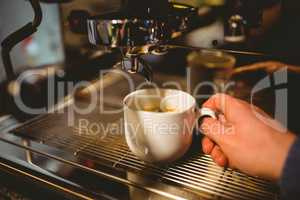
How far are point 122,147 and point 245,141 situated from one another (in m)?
0.24

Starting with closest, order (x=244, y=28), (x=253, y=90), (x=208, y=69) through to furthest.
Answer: (x=244, y=28)
(x=253, y=90)
(x=208, y=69)

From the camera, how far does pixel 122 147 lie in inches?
24.5

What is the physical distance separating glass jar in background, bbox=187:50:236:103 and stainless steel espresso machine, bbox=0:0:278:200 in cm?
18

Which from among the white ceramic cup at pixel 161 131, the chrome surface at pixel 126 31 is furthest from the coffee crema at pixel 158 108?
the chrome surface at pixel 126 31

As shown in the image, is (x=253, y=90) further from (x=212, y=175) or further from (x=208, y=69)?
(x=212, y=175)

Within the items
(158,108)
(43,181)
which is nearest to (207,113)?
(158,108)

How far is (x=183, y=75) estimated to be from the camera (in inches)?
39.9

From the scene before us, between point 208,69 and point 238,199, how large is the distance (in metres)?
0.50

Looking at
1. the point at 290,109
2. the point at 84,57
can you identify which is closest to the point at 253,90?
the point at 290,109

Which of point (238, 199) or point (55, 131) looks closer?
point (238, 199)

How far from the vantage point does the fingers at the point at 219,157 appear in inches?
20.4

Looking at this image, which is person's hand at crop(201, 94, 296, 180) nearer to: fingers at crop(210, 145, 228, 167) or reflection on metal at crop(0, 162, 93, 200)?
fingers at crop(210, 145, 228, 167)

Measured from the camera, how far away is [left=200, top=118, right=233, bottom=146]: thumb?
51cm

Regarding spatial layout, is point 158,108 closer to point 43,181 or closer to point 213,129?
point 213,129
